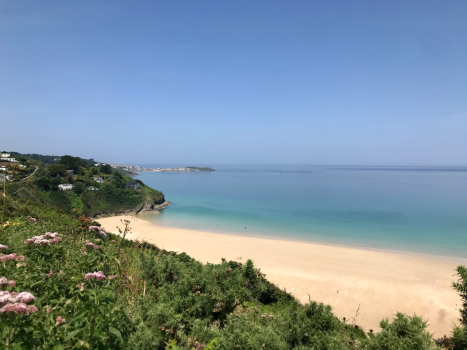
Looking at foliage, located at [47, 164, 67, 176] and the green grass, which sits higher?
the green grass

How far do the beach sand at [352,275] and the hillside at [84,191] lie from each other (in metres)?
20.9

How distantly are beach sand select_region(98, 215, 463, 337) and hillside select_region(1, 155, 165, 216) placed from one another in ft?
68.5

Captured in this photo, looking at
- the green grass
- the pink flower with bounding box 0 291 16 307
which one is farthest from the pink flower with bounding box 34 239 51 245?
the pink flower with bounding box 0 291 16 307

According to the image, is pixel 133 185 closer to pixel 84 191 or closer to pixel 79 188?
pixel 84 191

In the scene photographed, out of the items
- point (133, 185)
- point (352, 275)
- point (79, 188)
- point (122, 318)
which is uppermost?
point (122, 318)

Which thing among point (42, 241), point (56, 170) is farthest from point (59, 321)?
point (56, 170)

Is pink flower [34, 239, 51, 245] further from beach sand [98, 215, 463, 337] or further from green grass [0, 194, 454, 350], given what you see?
beach sand [98, 215, 463, 337]

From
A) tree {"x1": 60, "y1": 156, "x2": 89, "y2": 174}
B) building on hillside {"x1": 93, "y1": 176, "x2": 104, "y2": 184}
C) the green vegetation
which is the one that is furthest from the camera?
tree {"x1": 60, "y1": 156, "x2": 89, "y2": 174}

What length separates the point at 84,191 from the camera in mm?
42500

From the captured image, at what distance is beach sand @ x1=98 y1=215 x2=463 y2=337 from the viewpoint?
11531 millimetres

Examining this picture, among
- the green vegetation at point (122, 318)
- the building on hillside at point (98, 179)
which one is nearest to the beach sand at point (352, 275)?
the green vegetation at point (122, 318)

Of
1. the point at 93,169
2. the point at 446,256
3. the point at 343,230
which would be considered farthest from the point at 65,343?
the point at 93,169

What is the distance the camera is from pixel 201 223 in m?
32.6

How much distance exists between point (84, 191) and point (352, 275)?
136ft
